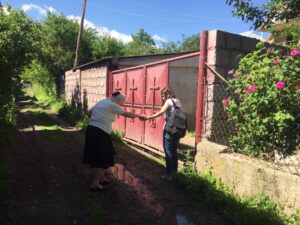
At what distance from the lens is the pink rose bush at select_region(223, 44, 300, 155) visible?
4.55m

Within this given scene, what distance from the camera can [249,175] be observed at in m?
4.90

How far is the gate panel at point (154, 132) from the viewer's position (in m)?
8.29

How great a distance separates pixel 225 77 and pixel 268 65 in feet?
4.98

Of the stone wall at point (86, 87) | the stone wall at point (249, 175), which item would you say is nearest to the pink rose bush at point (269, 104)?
the stone wall at point (249, 175)

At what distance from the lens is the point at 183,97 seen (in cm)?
1309

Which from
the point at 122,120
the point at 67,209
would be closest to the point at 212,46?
the point at 67,209

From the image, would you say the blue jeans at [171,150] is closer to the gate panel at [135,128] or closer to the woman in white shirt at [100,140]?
the woman in white shirt at [100,140]

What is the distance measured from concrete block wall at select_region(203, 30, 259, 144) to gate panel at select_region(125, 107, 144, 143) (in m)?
3.39

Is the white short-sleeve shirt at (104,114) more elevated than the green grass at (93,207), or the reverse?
the white short-sleeve shirt at (104,114)

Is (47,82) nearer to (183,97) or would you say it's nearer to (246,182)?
(183,97)

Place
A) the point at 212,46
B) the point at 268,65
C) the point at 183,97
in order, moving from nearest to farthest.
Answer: the point at 268,65 → the point at 212,46 → the point at 183,97

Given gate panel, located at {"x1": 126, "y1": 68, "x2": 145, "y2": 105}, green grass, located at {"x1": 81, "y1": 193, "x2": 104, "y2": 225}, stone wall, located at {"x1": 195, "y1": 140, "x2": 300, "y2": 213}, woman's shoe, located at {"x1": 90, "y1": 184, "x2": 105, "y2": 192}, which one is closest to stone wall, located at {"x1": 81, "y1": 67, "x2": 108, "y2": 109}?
gate panel, located at {"x1": 126, "y1": 68, "x2": 145, "y2": 105}

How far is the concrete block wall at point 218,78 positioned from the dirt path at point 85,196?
1.27 metres

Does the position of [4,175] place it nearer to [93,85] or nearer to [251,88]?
[251,88]
